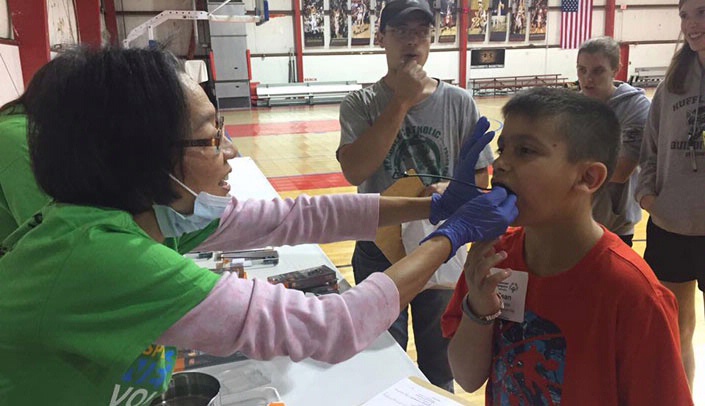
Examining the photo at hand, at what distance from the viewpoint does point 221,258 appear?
2143 mm

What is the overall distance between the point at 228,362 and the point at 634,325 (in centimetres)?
94

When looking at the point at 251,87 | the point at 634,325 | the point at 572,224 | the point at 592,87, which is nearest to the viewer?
the point at 634,325

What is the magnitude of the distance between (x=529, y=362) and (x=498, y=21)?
18276 millimetres

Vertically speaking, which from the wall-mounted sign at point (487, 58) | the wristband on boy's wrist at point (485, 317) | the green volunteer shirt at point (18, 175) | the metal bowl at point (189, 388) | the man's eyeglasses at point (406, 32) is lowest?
the metal bowl at point (189, 388)

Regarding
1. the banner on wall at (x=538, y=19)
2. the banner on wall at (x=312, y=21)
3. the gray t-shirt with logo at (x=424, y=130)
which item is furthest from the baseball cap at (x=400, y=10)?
the banner on wall at (x=538, y=19)

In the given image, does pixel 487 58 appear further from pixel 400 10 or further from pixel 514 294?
pixel 514 294

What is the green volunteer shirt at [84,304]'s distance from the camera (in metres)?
0.77

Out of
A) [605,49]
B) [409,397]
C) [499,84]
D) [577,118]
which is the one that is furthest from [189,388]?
[499,84]

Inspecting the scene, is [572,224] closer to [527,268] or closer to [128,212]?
[527,268]

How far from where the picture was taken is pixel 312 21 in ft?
54.2

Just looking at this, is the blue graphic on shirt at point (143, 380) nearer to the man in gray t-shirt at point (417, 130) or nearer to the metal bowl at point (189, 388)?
the metal bowl at point (189, 388)

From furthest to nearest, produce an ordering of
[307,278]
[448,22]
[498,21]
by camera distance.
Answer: [498,21] → [448,22] → [307,278]

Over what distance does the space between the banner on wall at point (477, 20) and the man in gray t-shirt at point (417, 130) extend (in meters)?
16.8

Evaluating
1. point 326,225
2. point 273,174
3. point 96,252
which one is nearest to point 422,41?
point 326,225
